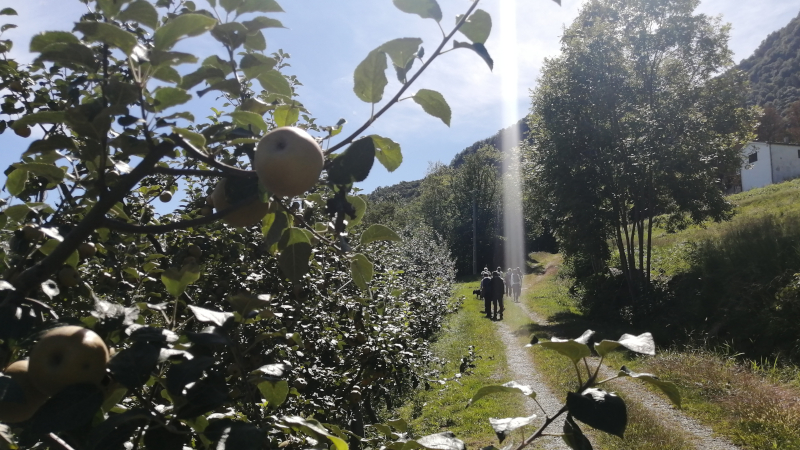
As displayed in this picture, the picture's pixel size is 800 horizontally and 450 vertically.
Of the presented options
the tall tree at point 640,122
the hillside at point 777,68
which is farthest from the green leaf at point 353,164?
the hillside at point 777,68

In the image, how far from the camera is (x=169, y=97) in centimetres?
95

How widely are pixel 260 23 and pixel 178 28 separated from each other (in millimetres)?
267

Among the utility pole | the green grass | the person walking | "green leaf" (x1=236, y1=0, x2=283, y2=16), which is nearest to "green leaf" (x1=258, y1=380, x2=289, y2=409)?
"green leaf" (x1=236, y1=0, x2=283, y2=16)

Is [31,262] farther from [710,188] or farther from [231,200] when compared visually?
[710,188]

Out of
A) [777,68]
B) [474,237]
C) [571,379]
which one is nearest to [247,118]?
[571,379]

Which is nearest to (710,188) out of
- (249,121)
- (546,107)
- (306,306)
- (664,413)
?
(546,107)

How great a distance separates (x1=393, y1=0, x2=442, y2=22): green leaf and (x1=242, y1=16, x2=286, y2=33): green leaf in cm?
26

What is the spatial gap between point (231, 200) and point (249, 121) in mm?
162

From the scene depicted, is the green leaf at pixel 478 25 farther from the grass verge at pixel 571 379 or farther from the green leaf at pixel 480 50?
the grass verge at pixel 571 379

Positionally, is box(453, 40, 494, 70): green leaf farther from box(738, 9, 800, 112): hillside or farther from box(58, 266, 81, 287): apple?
box(738, 9, 800, 112): hillside

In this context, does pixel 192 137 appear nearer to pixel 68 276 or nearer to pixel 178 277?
pixel 178 277

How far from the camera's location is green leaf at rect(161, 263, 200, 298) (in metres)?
1.02

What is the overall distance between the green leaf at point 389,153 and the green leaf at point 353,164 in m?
0.23

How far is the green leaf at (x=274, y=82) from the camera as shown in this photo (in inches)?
47.1
